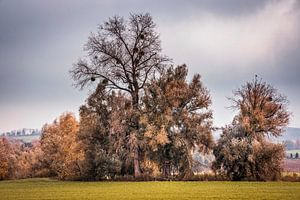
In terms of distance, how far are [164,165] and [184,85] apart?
908cm

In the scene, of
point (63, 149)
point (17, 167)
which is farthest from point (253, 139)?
point (17, 167)

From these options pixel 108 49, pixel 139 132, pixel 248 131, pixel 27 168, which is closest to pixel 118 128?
pixel 139 132

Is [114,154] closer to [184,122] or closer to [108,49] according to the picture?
[184,122]

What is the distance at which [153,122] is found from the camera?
52.1 meters

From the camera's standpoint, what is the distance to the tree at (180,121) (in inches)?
2032

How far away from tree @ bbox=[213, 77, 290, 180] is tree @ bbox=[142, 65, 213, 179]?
2672 mm

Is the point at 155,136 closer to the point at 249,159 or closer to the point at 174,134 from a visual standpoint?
the point at 174,134

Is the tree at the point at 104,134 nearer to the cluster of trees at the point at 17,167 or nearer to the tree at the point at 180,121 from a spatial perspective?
the tree at the point at 180,121

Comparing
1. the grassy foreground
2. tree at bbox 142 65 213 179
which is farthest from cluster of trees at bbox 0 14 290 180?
the grassy foreground

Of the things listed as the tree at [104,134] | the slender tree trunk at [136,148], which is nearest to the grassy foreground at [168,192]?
the slender tree trunk at [136,148]

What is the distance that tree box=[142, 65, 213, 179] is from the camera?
51.6 metres

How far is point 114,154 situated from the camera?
5375 centimetres

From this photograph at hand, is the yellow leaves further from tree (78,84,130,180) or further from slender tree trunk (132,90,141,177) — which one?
tree (78,84,130,180)

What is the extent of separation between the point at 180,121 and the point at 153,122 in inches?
117
